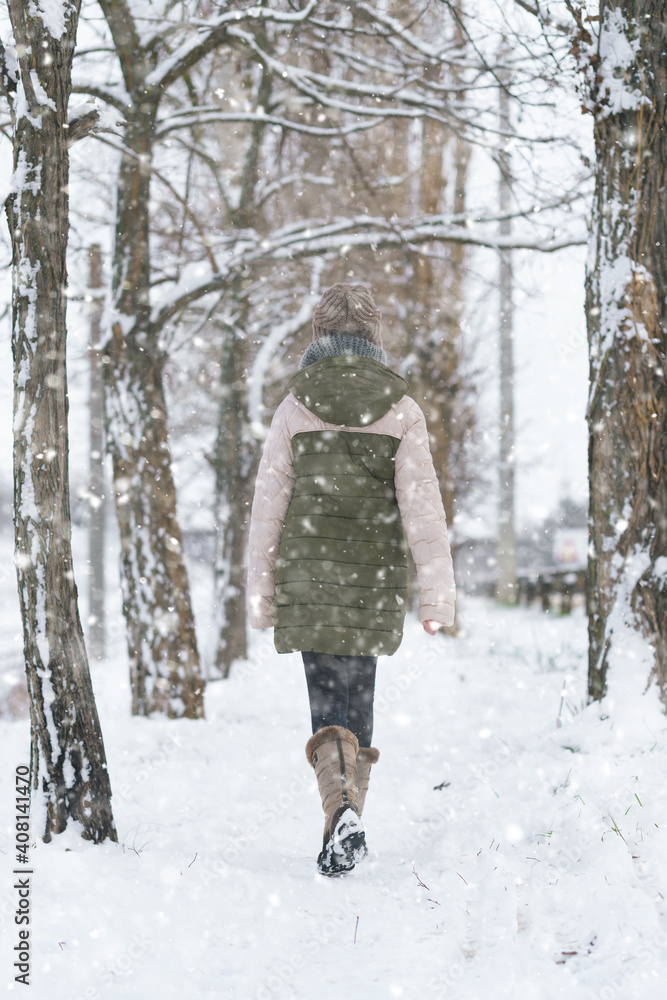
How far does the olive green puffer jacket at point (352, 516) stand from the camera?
302 cm

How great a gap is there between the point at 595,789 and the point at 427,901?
91cm

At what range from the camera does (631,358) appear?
396 centimetres

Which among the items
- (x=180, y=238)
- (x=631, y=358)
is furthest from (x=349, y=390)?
(x=180, y=238)

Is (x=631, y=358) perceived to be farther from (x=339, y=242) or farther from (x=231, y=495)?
(x=231, y=495)

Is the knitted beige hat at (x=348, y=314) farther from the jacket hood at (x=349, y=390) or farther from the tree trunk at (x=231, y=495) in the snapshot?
the tree trunk at (x=231, y=495)

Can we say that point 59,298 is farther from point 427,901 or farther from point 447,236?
point 447,236

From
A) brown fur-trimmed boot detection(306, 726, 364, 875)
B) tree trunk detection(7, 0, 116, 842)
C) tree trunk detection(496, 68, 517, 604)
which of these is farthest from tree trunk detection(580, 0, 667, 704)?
tree trunk detection(496, 68, 517, 604)

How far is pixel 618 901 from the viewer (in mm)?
2256

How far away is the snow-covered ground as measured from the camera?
2094mm

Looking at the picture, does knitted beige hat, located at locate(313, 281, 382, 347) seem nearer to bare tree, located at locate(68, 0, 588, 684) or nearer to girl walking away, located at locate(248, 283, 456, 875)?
girl walking away, located at locate(248, 283, 456, 875)

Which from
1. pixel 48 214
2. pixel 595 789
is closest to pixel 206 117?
pixel 48 214

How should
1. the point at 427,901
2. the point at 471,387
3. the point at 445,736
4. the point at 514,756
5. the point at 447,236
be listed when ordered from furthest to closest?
the point at 471,387 < the point at 447,236 < the point at 445,736 < the point at 514,756 < the point at 427,901

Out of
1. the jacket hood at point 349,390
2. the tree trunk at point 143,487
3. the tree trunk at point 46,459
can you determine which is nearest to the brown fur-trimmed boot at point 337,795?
the tree trunk at point 46,459

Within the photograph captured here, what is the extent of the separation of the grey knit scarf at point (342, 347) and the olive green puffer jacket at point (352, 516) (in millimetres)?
104
